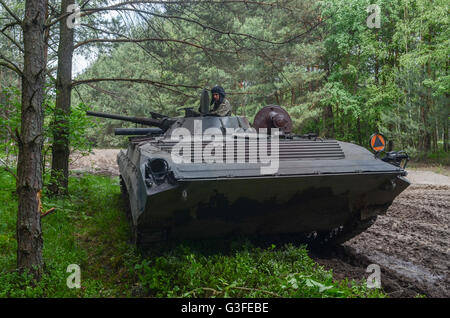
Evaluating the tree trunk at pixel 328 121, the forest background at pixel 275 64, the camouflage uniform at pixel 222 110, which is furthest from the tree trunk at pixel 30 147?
the tree trunk at pixel 328 121

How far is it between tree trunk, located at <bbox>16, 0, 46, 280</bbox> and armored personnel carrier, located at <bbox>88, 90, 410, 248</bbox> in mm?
963

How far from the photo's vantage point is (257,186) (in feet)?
12.9

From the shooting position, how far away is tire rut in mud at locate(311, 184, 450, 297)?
164 inches

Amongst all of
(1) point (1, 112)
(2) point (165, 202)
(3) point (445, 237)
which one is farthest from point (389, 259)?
(1) point (1, 112)

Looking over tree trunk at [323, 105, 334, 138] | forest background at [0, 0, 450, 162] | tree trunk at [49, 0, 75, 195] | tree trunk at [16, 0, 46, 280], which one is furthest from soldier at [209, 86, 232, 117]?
tree trunk at [323, 105, 334, 138]

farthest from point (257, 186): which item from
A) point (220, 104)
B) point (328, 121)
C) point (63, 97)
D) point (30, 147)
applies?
point (328, 121)

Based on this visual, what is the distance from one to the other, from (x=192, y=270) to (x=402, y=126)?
16.5 meters

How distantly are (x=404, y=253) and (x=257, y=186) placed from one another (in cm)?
266

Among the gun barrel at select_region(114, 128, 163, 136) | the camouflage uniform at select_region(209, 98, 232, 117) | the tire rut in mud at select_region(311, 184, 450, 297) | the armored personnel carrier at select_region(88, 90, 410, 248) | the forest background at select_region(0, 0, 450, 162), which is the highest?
the forest background at select_region(0, 0, 450, 162)

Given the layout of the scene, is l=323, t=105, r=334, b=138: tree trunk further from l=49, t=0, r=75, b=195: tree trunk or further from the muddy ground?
l=49, t=0, r=75, b=195: tree trunk

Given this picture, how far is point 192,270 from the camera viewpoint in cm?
387

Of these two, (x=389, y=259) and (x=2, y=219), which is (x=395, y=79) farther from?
(x=2, y=219)

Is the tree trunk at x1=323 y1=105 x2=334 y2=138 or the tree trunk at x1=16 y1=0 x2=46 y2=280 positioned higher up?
the tree trunk at x1=323 y1=105 x2=334 y2=138

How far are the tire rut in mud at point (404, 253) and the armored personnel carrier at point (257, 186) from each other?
46 centimetres
